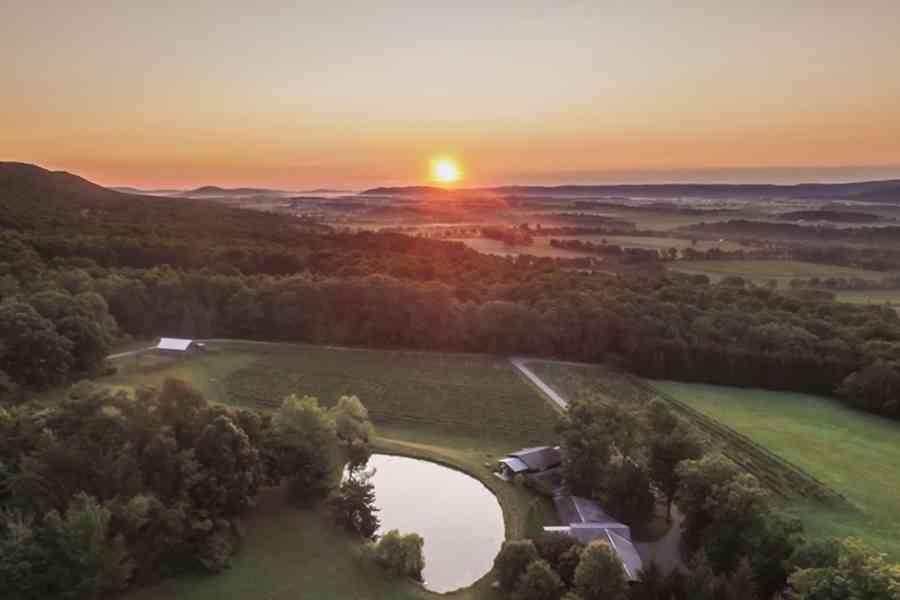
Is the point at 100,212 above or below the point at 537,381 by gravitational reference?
above

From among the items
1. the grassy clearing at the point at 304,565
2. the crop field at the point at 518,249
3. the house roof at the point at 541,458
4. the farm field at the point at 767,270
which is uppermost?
the crop field at the point at 518,249

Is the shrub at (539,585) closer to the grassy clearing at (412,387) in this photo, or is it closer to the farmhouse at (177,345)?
the grassy clearing at (412,387)

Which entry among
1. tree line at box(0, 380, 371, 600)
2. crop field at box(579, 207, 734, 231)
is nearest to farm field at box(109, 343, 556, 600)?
tree line at box(0, 380, 371, 600)

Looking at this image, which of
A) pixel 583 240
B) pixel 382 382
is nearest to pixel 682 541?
pixel 382 382

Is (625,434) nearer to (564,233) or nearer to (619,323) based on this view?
(619,323)

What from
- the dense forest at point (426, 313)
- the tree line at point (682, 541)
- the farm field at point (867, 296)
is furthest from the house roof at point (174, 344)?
the farm field at point (867, 296)

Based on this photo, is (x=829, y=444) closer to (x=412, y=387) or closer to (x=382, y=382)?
(x=412, y=387)
